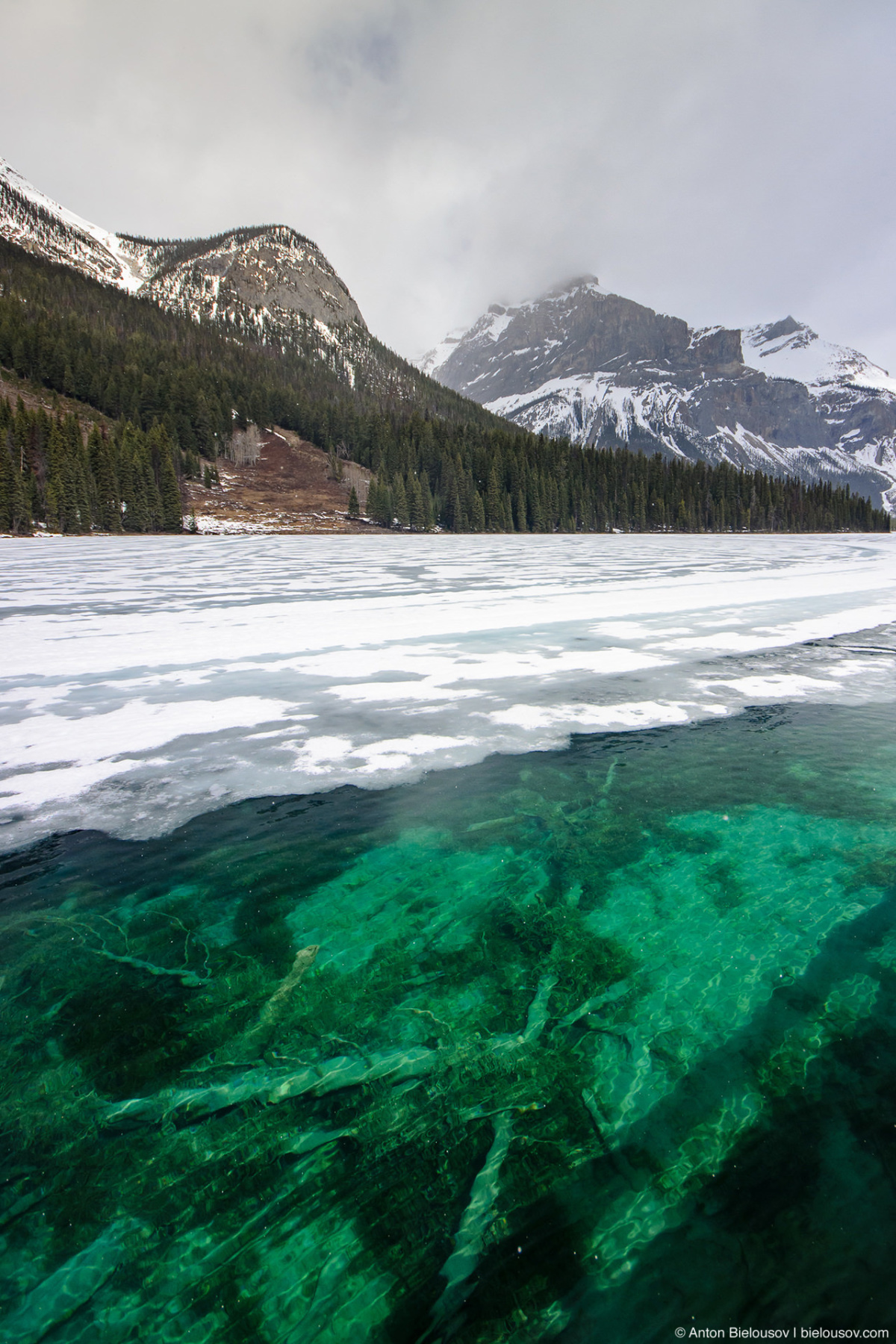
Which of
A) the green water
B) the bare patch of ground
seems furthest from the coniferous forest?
the green water

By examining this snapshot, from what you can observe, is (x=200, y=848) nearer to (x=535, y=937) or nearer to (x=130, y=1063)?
(x=130, y=1063)

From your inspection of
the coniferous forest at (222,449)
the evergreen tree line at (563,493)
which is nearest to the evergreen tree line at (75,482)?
the coniferous forest at (222,449)

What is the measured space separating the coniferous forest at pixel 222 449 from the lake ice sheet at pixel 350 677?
67.6m

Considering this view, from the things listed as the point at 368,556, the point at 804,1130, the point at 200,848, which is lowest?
the point at 804,1130

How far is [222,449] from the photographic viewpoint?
122 metres

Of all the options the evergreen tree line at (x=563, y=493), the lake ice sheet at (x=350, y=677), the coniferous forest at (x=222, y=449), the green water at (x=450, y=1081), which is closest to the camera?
the green water at (x=450, y=1081)

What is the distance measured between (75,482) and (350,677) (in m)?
78.8

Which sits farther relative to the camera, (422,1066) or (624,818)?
(624,818)

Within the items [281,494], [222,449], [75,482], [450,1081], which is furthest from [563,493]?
[450,1081]

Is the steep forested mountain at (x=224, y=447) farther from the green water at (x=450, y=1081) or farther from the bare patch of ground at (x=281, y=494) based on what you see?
the green water at (x=450, y=1081)

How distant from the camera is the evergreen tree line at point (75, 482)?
67625 mm

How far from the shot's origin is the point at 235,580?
906 inches

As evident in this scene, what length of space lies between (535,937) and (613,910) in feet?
2.02

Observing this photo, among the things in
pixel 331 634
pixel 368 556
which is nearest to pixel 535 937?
pixel 331 634
